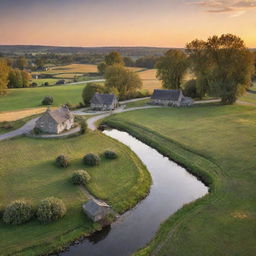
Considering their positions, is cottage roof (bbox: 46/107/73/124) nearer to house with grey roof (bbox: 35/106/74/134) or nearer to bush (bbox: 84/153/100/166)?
house with grey roof (bbox: 35/106/74/134)

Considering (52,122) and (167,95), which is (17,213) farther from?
(167,95)

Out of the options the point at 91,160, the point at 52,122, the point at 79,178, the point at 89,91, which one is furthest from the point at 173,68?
the point at 79,178

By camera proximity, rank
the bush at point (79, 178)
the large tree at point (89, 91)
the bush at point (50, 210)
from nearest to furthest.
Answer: the bush at point (50, 210) < the bush at point (79, 178) < the large tree at point (89, 91)

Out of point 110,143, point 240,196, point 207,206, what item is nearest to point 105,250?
point 207,206

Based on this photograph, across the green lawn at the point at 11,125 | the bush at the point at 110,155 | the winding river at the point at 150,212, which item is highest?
the bush at the point at 110,155

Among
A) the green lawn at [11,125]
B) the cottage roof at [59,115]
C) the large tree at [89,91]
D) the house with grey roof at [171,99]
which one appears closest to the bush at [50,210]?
the cottage roof at [59,115]

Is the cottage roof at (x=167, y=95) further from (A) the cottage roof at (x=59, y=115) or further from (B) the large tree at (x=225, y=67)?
(A) the cottage roof at (x=59, y=115)
